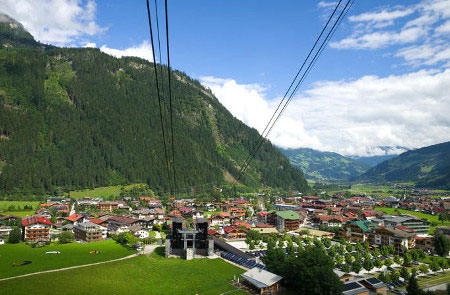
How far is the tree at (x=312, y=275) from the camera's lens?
29.4 meters

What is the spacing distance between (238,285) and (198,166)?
126 meters

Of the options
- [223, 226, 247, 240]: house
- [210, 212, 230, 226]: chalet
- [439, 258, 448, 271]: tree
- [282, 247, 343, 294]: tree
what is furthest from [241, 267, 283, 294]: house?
[210, 212, 230, 226]: chalet

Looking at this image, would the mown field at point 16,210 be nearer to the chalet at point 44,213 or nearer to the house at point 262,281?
the chalet at point 44,213

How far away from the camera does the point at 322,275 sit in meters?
29.8

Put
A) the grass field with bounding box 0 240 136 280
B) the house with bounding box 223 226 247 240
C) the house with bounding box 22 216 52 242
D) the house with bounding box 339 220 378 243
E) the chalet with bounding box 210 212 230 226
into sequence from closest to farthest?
the grass field with bounding box 0 240 136 280 → the house with bounding box 22 216 52 242 → the house with bounding box 339 220 378 243 → the house with bounding box 223 226 247 240 → the chalet with bounding box 210 212 230 226

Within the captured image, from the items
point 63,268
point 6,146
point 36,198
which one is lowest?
point 63,268

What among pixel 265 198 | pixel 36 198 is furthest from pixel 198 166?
pixel 36 198

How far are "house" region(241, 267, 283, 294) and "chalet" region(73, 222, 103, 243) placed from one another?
34330mm

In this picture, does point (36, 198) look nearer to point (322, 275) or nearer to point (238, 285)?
point (238, 285)

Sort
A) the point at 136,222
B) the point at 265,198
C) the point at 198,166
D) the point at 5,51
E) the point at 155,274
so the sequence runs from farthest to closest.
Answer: the point at 5,51, the point at 198,166, the point at 265,198, the point at 136,222, the point at 155,274

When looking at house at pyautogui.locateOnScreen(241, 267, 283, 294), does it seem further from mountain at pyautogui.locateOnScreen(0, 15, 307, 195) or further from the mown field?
mountain at pyautogui.locateOnScreen(0, 15, 307, 195)

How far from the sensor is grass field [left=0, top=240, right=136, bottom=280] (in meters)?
38.7

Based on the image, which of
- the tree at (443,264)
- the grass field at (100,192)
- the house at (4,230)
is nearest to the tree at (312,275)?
the tree at (443,264)

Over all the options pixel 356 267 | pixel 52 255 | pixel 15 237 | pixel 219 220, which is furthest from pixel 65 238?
pixel 356 267
